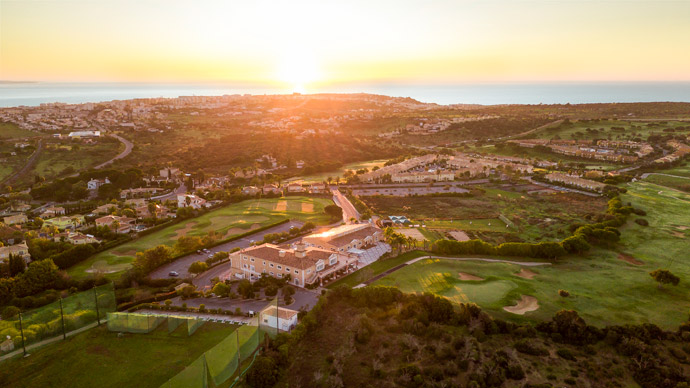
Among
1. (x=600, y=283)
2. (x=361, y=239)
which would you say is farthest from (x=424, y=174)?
(x=600, y=283)

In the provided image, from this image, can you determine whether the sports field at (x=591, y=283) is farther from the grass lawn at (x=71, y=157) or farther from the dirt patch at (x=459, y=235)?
the grass lawn at (x=71, y=157)

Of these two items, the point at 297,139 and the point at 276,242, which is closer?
the point at 276,242

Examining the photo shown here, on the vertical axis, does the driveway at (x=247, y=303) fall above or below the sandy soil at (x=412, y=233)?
below

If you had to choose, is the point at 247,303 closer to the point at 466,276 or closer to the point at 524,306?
the point at 466,276

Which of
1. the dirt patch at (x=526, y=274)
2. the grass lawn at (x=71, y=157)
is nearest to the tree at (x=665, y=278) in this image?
the dirt patch at (x=526, y=274)

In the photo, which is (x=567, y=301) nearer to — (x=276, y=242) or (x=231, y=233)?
(x=276, y=242)
